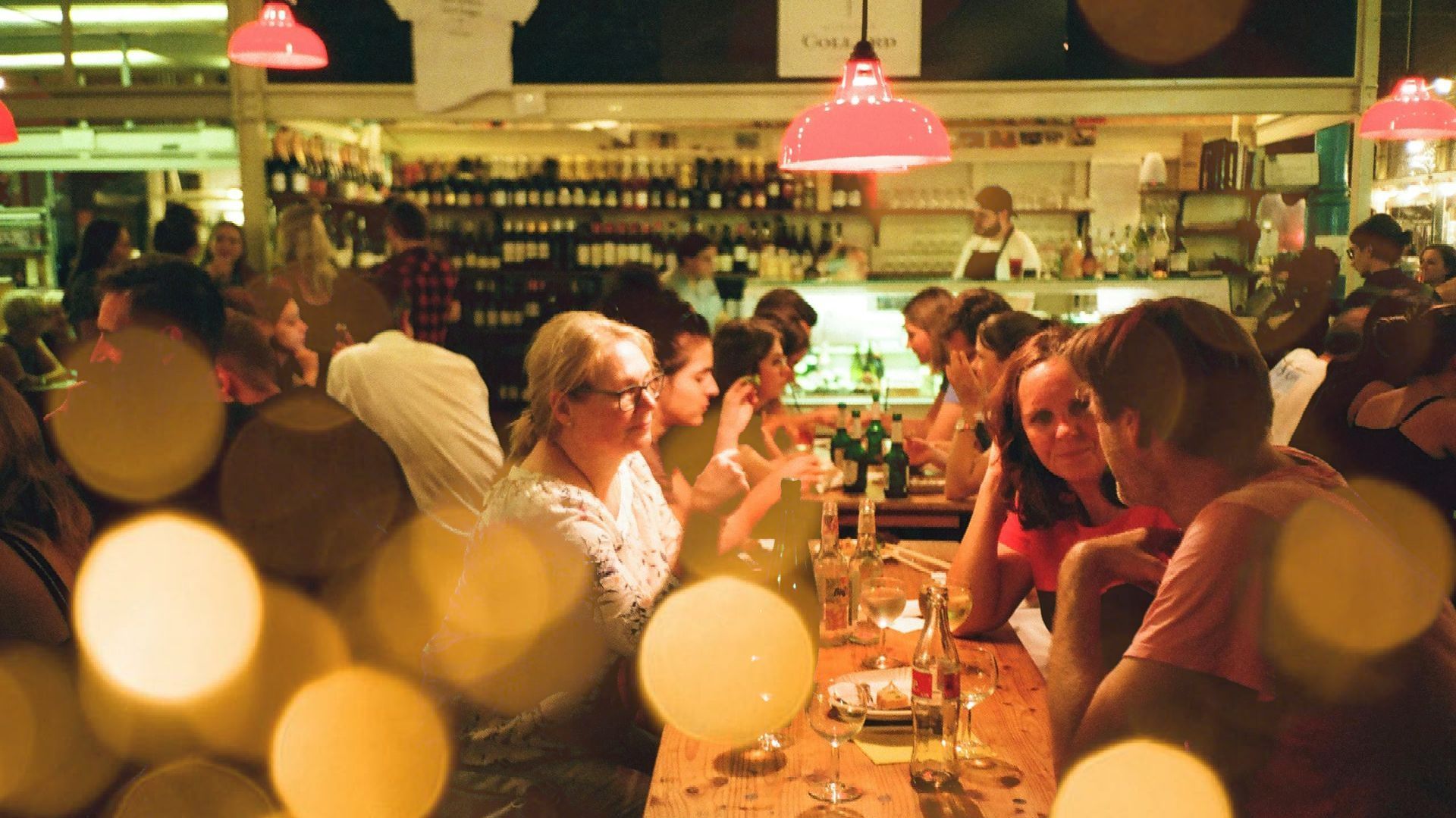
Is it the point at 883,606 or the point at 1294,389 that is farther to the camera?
the point at 1294,389

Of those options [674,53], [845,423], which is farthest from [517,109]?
[845,423]

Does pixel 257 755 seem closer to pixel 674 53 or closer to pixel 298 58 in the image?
pixel 298 58

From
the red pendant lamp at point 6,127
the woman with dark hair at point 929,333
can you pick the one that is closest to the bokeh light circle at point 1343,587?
the woman with dark hair at point 929,333

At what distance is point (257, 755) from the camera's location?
8.59 ft

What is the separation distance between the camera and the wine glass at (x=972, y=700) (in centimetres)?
197

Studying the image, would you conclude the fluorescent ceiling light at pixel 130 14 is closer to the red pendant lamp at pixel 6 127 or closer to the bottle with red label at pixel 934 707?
the red pendant lamp at pixel 6 127

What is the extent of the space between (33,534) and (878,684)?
1.65 metres

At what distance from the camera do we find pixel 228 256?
6.60m

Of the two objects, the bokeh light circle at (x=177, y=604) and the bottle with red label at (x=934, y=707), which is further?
the bokeh light circle at (x=177, y=604)

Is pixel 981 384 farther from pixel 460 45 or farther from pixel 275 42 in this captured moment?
pixel 460 45

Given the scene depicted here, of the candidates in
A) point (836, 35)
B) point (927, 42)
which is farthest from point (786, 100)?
point (927, 42)

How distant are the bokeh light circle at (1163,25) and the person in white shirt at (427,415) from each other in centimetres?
467

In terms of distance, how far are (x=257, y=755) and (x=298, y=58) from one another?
3789 millimetres

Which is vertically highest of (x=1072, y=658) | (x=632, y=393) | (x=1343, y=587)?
(x=632, y=393)
